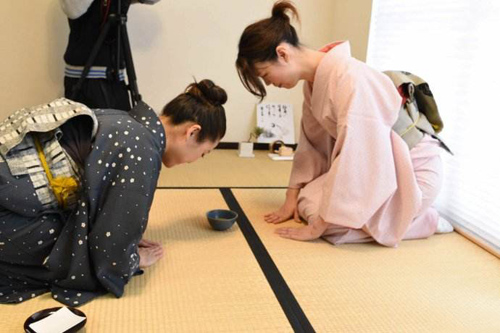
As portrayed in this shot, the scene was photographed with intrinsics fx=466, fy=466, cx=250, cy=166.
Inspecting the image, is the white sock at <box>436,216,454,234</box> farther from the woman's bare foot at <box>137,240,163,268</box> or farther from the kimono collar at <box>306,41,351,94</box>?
the woman's bare foot at <box>137,240,163,268</box>

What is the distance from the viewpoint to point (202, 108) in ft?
5.18

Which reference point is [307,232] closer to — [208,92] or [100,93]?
[208,92]

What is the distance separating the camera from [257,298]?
1.48 m

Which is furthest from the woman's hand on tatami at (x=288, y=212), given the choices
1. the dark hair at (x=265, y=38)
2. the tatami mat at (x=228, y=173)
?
the dark hair at (x=265, y=38)

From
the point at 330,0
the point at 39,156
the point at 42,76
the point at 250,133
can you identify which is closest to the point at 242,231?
the point at 39,156

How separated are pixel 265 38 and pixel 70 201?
97cm

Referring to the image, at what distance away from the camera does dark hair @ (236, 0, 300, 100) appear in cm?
187

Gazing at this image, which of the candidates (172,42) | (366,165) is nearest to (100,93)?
(172,42)

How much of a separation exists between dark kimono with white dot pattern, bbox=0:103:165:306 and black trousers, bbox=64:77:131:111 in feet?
5.13

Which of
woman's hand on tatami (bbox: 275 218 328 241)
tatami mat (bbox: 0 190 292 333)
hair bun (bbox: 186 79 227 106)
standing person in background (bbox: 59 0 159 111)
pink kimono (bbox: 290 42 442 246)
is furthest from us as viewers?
standing person in background (bbox: 59 0 159 111)

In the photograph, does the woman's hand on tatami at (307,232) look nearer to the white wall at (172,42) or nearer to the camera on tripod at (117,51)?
the camera on tripod at (117,51)

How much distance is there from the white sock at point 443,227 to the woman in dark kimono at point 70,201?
1.39 m

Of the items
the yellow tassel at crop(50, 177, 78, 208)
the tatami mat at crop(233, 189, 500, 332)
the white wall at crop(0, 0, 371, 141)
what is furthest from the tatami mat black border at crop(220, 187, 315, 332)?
the white wall at crop(0, 0, 371, 141)

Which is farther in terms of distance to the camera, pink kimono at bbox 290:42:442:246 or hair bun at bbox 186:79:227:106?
pink kimono at bbox 290:42:442:246
